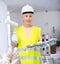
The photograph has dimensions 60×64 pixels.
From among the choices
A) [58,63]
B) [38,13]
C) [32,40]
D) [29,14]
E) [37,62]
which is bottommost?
[58,63]

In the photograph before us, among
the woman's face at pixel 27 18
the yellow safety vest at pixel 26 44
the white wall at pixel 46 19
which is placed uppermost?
the white wall at pixel 46 19

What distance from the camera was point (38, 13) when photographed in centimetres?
285

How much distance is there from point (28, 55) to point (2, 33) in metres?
1.18

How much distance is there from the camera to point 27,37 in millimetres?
850

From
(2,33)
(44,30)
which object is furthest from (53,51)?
(2,33)

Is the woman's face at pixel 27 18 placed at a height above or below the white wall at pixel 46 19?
below

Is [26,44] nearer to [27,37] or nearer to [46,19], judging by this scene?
[27,37]

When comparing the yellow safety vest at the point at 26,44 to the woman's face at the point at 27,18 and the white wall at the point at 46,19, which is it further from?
the white wall at the point at 46,19

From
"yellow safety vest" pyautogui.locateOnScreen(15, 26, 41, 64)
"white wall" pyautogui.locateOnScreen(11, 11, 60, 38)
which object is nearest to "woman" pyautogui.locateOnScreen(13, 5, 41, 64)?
"yellow safety vest" pyautogui.locateOnScreen(15, 26, 41, 64)

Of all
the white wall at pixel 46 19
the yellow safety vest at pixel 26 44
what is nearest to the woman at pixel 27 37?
the yellow safety vest at pixel 26 44

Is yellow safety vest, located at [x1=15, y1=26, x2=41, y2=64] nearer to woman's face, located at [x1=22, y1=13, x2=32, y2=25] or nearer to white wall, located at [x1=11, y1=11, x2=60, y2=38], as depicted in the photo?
woman's face, located at [x1=22, y1=13, x2=32, y2=25]

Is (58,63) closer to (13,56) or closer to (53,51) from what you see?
(53,51)

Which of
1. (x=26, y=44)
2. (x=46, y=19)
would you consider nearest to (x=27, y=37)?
(x=26, y=44)

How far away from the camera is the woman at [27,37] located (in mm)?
812
